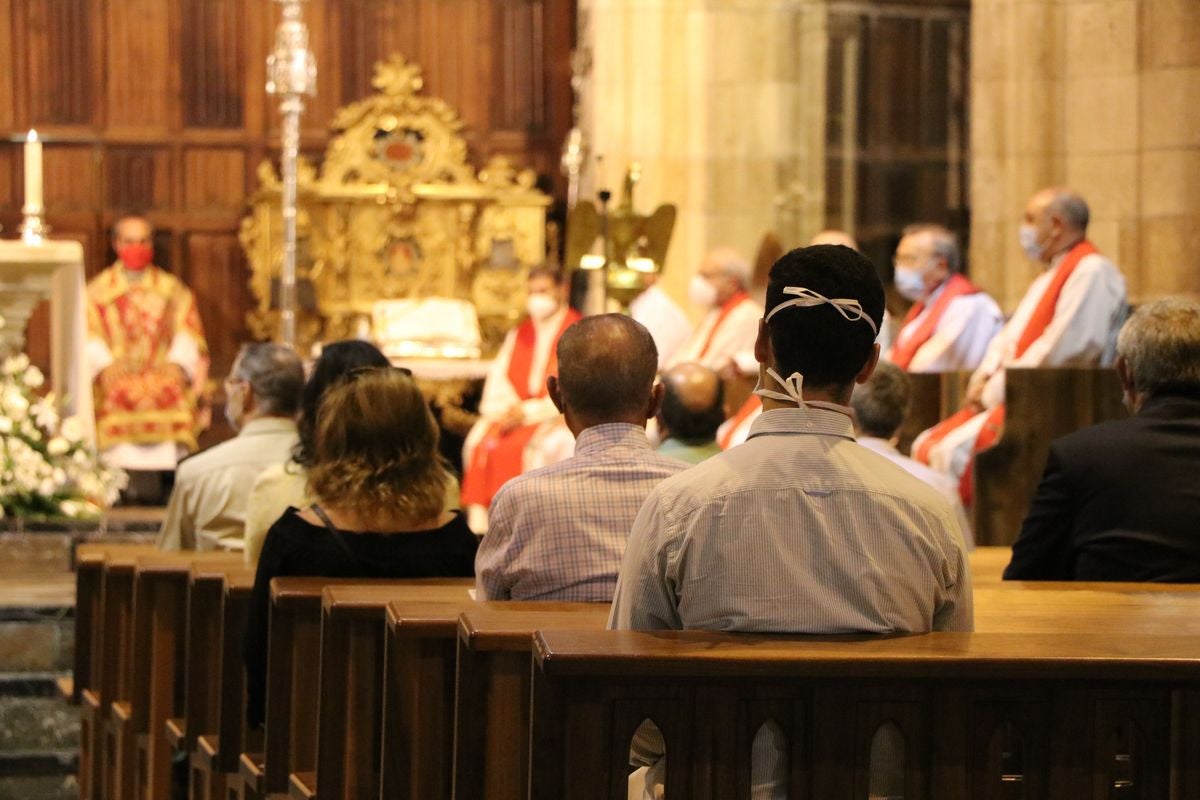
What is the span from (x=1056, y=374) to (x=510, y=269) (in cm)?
532

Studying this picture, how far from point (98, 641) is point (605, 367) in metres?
2.91

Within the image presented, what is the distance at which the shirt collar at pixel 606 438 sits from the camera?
3.56 meters

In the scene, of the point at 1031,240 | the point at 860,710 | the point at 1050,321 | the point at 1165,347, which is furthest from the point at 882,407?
the point at 860,710

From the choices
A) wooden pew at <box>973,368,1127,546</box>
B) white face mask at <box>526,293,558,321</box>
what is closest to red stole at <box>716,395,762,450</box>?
wooden pew at <box>973,368,1127,546</box>

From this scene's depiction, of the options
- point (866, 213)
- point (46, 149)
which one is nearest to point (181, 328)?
point (46, 149)

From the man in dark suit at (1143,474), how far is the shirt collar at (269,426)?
7.30 feet

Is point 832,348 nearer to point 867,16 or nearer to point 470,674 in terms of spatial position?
point 470,674

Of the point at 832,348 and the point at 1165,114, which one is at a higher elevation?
the point at 1165,114

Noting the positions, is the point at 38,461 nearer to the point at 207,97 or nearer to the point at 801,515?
the point at 207,97

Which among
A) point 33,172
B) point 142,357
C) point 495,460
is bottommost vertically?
point 495,460

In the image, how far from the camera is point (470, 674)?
9.13 feet

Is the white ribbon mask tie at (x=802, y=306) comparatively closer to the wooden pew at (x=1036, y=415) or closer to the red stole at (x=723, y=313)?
the wooden pew at (x=1036, y=415)

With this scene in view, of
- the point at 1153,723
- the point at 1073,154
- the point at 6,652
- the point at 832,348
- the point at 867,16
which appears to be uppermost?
the point at 867,16

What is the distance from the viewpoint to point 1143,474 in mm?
4133
